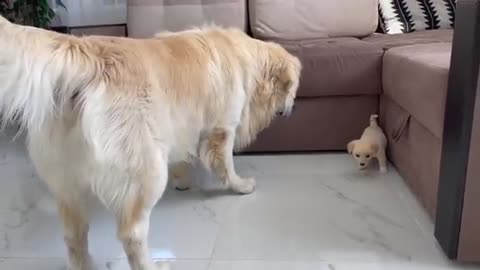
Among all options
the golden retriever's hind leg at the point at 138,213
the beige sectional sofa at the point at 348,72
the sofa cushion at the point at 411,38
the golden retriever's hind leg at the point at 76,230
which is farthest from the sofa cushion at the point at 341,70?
the golden retriever's hind leg at the point at 76,230

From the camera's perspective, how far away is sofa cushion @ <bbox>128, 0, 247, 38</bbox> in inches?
103

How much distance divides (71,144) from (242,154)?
131cm

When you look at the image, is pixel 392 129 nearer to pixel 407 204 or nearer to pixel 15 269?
pixel 407 204

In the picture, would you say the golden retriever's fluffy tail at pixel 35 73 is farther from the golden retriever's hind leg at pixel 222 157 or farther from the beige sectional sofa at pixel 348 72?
the beige sectional sofa at pixel 348 72

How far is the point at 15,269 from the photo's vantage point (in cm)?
147

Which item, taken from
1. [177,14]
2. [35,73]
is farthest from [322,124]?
[35,73]

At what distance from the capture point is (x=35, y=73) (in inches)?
40.3

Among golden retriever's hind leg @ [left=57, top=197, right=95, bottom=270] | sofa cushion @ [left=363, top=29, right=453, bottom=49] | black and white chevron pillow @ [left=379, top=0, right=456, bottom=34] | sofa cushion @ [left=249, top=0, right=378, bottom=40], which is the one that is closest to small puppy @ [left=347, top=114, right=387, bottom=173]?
sofa cushion @ [left=363, top=29, right=453, bottom=49]

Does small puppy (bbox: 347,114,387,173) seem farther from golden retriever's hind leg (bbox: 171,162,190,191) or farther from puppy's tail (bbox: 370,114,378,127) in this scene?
golden retriever's hind leg (bbox: 171,162,190,191)

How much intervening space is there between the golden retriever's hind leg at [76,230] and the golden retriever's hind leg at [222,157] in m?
0.60

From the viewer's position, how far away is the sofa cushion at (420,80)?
1444mm

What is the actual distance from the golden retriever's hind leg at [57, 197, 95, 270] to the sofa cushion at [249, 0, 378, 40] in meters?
1.60

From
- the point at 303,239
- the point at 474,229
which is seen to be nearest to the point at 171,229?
the point at 303,239

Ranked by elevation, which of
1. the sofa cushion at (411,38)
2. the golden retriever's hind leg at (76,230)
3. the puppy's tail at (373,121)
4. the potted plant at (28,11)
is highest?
the potted plant at (28,11)
